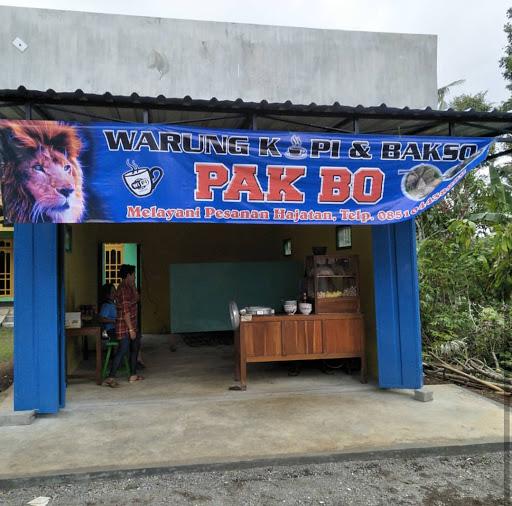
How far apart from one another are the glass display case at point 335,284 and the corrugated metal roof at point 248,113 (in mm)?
1853

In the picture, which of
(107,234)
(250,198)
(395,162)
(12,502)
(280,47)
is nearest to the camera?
(12,502)

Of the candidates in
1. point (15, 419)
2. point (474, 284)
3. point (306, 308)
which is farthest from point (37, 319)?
point (474, 284)

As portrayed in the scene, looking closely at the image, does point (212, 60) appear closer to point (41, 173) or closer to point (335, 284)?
point (41, 173)

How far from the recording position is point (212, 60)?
6203 mm

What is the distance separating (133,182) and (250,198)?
3.85 feet

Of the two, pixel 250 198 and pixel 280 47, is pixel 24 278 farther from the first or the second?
pixel 280 47

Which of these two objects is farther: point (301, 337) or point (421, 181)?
point (301, 337)

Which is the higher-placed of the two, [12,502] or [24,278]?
[24,278]

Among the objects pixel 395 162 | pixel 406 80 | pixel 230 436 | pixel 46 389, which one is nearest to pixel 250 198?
pixel 395 162

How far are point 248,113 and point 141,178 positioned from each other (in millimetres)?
1268

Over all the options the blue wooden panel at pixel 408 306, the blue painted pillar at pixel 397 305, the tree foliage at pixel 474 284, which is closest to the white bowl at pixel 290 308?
the blue painted pillar at pixel 397 305

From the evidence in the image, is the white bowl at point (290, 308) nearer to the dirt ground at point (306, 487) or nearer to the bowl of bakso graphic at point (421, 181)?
the bowl of bakso graphic at point (421, 181)

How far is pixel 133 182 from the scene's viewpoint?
4527mm

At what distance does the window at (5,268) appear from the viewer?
16500mm
